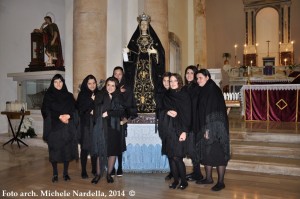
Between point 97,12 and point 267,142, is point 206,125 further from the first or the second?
point 97,12

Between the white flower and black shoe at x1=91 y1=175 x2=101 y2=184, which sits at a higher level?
the white flower

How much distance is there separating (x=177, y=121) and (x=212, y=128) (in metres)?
0.48

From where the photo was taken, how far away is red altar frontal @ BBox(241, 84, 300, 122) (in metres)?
8.18

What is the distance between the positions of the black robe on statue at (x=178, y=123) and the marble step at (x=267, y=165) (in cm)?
169

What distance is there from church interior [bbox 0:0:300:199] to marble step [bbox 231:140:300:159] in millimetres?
18

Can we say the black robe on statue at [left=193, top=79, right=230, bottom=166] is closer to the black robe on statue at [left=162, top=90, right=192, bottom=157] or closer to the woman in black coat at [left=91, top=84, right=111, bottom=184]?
the black robe on statue at [left=162, top=90, right=192, bottom=157]

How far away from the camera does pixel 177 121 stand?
403 centimetres

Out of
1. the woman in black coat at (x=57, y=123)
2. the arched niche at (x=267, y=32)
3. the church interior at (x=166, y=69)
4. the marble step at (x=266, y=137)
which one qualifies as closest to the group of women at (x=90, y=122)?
the woman in black coat at (x=57, y=123)

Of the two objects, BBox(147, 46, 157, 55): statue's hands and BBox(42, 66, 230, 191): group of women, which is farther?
BBox(147, 46, 157, 55): statue's hands

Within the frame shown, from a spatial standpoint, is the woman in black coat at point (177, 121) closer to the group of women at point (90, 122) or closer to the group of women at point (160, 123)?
the group of women at point (160, 123)

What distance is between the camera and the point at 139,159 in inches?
200

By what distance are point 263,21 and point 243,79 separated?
553 cm

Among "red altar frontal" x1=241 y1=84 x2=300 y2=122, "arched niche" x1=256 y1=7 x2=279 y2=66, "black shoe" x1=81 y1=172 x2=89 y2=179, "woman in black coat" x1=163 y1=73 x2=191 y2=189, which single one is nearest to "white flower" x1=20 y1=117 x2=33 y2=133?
"black shoe" x1=81 y1=172 x2=89 y2=179

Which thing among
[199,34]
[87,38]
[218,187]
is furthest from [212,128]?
[199,34]
